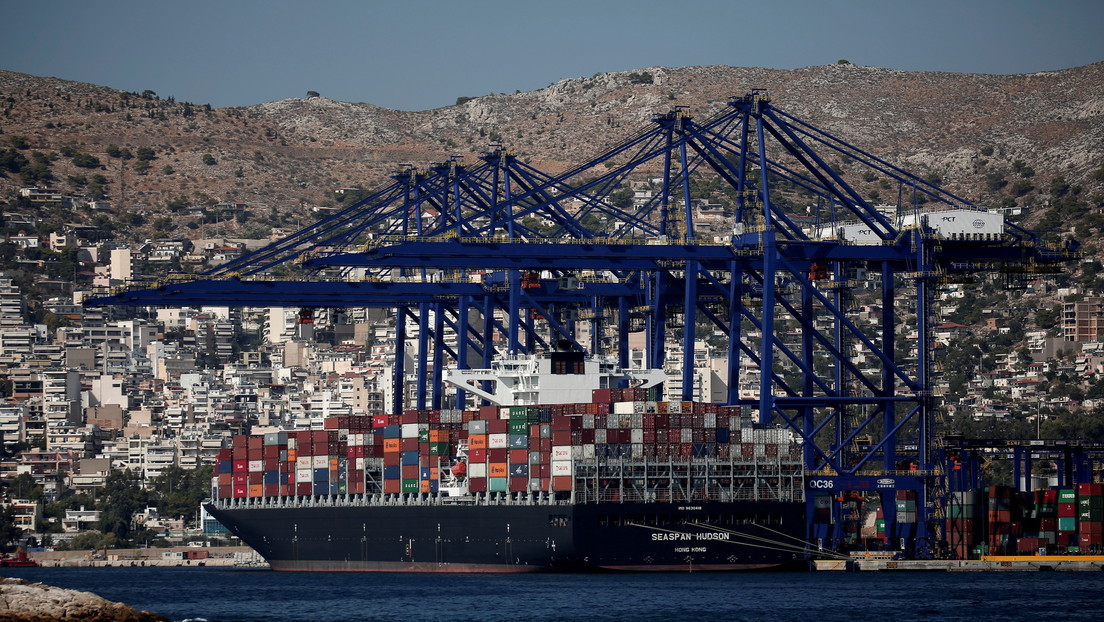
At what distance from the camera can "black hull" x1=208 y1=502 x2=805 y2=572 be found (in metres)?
77.1

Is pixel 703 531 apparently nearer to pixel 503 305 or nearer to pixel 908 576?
pixel 908 576

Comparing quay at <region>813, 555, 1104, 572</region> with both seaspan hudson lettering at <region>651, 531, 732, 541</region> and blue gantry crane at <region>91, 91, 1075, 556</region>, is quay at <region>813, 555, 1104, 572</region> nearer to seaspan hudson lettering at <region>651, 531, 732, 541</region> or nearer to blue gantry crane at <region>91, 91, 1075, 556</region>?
blue gantry crane at <region>91, 91, 1075, 556</region>

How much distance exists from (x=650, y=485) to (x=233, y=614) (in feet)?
56.1

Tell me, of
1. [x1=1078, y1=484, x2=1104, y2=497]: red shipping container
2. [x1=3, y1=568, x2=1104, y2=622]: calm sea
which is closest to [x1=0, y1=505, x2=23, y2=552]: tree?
[x1=3, y1=568, x2=1104, y2=622]: calm sea

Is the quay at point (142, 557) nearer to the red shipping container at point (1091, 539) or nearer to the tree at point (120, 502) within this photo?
the tree at point (120, 502)

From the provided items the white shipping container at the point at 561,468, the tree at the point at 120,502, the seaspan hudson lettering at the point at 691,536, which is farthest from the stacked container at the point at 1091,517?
the tree at the point at 120,502

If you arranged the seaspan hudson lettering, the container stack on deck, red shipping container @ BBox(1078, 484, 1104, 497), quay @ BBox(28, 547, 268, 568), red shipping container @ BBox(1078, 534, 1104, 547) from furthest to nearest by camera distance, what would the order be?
quay @ BBox(28, 547, 268, 568) → red shipping container @ BBox(1078, 534, 1104, 547) → red shipping container @ BBox(1078, 484, 1104, 497) → the container stack on deck → the seaspan hudson lettering

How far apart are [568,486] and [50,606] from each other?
28.3 m

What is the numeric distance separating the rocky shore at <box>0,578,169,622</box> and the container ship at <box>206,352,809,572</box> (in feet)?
85.6

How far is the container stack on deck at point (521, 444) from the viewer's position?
77.6 meters

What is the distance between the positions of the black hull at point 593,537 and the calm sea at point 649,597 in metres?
0.78

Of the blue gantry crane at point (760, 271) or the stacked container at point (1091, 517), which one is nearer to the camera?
the blue gantry crane at point (760, 271)

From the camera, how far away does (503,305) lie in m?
97.8

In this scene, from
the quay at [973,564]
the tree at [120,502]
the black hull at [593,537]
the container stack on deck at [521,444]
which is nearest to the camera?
the black hull at [593,537]
